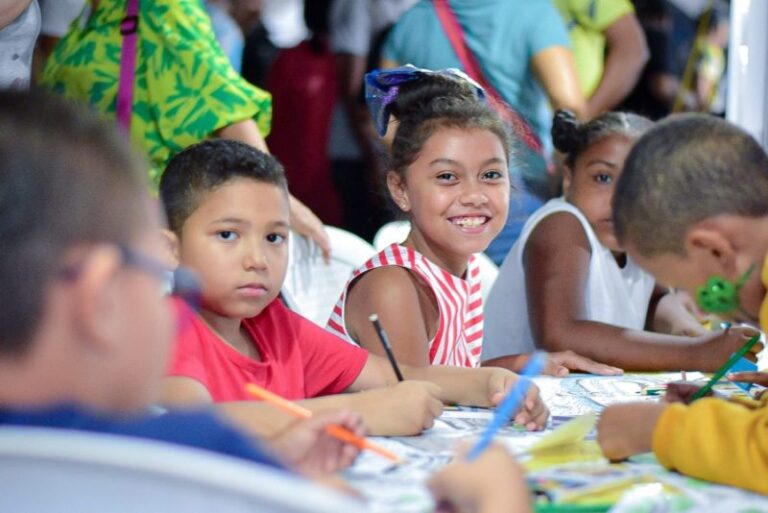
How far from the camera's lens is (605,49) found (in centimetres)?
374

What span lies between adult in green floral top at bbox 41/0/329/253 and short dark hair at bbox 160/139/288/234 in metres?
0.53

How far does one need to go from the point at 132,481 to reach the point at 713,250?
0.86 meters

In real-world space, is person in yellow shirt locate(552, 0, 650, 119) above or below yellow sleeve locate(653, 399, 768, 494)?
above

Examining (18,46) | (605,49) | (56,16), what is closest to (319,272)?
(18,46)

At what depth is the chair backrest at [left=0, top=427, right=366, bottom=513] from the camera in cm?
60

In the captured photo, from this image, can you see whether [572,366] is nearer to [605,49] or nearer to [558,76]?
[558,76]

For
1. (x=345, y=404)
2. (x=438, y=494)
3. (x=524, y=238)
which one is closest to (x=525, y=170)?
(x=524, y=238)

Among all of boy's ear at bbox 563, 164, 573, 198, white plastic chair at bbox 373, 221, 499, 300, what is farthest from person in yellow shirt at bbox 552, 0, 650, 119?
white plastic chair at bbox 373, 221, 499, 300

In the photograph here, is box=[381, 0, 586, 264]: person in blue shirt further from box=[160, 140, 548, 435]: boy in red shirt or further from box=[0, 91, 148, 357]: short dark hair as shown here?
box=[0, 91, 148, 357]: short dark hair

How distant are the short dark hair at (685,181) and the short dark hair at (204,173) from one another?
0.53 metres

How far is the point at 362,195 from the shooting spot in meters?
4.00

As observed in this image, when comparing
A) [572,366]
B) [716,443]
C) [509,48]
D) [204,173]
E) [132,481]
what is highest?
[509,48]

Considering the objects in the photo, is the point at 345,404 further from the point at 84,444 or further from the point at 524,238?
the point at 524,238

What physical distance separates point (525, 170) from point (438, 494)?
2.13 m
